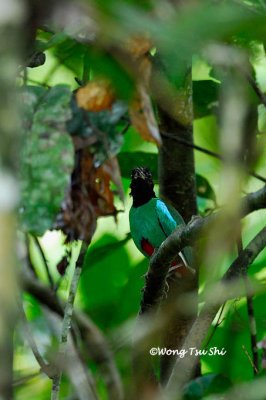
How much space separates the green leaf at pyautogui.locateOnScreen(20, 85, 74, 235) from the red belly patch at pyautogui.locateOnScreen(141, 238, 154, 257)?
1864 mm

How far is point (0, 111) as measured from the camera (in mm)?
781

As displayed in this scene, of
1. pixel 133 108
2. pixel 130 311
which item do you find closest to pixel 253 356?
pixel 130 311

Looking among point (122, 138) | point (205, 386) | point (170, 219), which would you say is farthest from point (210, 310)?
point (170, 219)

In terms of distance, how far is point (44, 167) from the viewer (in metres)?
1.90

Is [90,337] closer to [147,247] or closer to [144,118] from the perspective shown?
[147,247]

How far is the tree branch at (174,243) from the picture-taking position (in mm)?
1483

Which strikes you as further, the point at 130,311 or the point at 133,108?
the point at 130,311

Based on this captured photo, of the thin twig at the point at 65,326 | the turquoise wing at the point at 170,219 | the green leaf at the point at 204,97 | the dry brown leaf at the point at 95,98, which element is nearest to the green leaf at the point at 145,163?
the turquoise wing at the point at 170,219

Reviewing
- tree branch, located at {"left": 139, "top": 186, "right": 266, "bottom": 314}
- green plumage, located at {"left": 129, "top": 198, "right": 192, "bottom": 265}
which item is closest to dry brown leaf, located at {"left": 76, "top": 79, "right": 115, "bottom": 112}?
tree branch, located at {"left": 139, "top": 186, "right": 266, "bottom": 314}

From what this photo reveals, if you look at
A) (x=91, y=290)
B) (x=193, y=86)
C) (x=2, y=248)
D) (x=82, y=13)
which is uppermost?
(x=82, y=13)

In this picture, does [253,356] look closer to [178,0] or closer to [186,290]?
[186,290]

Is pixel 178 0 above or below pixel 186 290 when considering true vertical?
above

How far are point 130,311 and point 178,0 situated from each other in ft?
8.81

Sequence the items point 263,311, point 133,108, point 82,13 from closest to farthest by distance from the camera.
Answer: point 82,13
point 133,108
point 263,311
